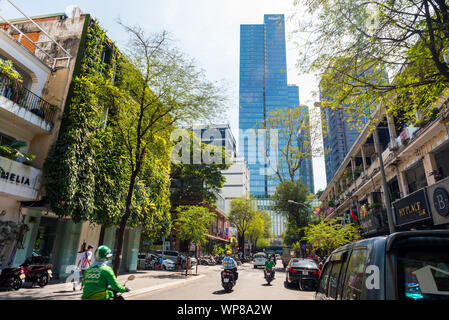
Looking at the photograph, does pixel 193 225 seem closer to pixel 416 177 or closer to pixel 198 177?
pixel 198 177

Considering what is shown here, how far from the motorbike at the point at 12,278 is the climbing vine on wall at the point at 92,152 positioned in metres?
2.81

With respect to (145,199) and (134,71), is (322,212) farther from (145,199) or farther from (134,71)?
(134,71)

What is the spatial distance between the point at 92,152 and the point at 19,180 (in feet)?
11.2

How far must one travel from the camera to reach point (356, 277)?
2633mm

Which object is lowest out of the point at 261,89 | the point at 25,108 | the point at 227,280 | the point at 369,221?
the point at 227,280

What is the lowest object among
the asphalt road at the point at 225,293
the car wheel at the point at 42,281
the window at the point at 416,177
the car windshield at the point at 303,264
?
the asphalt road at the point at 225,293

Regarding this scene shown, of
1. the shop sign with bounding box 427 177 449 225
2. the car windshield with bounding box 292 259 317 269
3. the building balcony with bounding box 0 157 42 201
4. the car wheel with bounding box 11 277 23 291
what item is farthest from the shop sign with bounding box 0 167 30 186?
the shop sign with bounding box 427 177 449 225

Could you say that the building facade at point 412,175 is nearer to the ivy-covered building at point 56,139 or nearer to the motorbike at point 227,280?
the motorbike at point 227,280

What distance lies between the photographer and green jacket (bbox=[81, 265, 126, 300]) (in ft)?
12.8

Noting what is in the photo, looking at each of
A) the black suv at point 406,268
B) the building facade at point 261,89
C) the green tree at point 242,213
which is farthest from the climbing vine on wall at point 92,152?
the building facade at point 261,89

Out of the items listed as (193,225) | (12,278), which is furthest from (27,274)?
(193,225)

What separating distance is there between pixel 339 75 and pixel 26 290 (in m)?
14.2

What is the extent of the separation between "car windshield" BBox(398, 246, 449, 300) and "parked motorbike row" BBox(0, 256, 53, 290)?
12693 millimetres

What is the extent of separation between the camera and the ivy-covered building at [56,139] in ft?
39.0
